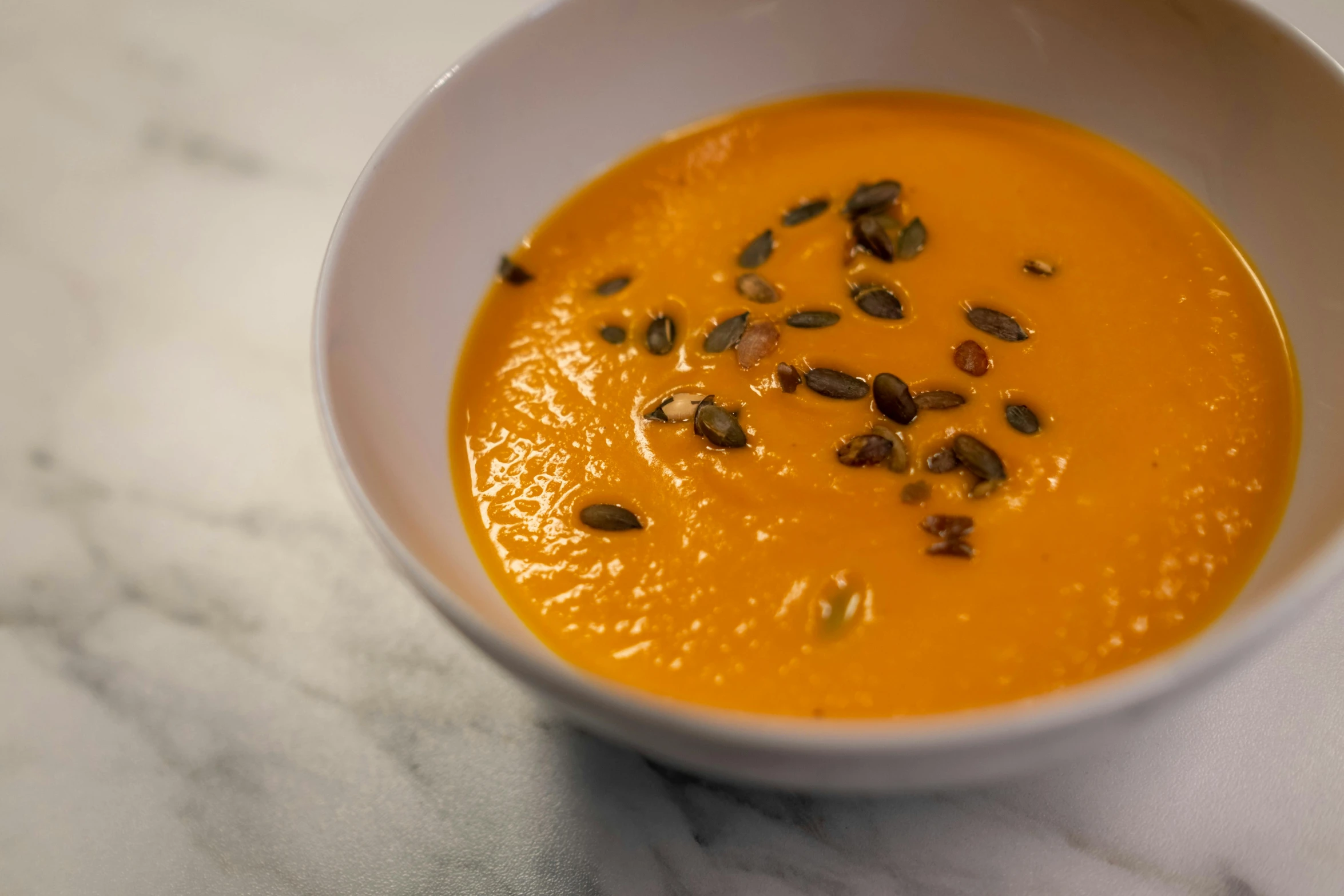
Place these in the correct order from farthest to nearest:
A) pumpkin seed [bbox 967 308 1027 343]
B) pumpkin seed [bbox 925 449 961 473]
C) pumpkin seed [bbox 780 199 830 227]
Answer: pumpkin seed [bbox 780 199 830 227]
pumpkin seed [bbox 967 308 1027 343]
pumpkin seed [bbox 925 449 961 473]

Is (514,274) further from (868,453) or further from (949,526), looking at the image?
(949,526)

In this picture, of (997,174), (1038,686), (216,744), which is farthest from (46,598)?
(997,174)

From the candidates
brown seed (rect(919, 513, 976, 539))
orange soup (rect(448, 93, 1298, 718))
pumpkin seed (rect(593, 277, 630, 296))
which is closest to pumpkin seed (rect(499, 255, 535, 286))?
orange soup (rect(448, 93, 1298, 718))

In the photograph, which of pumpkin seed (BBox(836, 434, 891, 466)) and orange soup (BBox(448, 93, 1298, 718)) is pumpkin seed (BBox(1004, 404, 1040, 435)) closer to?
orange soup (BBox(448, 93, 1298, 718))

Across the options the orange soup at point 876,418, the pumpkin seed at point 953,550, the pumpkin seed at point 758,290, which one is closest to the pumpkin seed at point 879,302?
the orange soup at point 876,418

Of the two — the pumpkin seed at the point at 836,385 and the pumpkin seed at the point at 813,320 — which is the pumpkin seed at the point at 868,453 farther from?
the pumpkin seed at the point at 813,320

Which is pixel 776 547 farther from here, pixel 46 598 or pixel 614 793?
pixel 46 598

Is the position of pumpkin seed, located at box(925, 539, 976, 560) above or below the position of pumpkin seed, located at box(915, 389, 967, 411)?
below

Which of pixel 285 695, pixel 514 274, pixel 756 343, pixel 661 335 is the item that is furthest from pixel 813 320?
pixel 285 695
